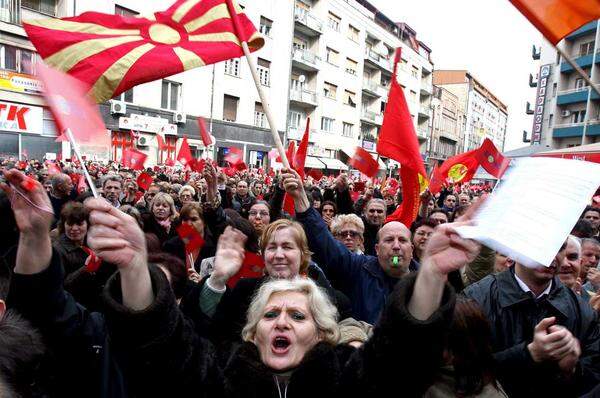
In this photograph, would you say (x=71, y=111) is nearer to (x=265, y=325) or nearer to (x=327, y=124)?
(x=265, y=325)

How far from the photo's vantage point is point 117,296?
1472mm

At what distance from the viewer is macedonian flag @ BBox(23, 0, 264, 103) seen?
3.57 meters

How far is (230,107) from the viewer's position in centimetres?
2891

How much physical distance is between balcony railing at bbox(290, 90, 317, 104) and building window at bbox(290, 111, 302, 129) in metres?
1.26

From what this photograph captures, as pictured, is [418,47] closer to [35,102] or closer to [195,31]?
[35,102]

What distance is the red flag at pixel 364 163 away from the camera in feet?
24.3

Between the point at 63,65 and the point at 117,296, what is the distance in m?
2.72

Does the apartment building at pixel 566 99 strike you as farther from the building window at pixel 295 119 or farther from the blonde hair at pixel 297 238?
the blonde hair at pixel 297 238

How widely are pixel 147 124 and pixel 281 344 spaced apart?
23.6 meters

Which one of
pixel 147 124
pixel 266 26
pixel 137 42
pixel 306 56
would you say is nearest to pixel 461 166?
pixel 137 42

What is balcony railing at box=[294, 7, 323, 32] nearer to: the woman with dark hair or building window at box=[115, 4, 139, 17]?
building window at box=[115, 4, 139, 17]

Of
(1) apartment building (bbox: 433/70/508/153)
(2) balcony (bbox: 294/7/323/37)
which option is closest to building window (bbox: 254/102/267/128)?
(2) balcony (bbox: 294/7/323/37)

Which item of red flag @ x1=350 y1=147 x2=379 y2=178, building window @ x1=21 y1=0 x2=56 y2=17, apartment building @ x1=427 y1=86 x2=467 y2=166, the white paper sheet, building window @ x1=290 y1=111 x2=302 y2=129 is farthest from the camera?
apartment building @ x1=427 y1=86 x2=467 y2=166

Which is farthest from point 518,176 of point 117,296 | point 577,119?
point 577,119
